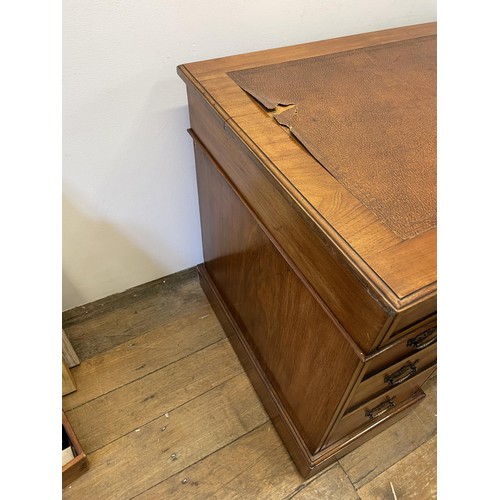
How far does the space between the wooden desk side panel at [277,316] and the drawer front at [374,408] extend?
61 mm

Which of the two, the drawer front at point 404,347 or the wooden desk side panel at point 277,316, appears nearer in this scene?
the drawer front at point 404,347

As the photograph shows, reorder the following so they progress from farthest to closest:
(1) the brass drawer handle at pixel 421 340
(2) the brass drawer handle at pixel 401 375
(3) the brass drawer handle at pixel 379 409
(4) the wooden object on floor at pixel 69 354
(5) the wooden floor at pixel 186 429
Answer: (4) the wooden object on floor at pixel 69 354
(5) the wooden floor at pixel 186 429
(3) the brass drawer handle at pixel 379 409
(2) the brass drawer handle at pixel 401 375
(1) the brass drawer handle at pixel 421 340

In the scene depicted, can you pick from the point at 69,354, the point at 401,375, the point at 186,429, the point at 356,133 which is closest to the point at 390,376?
the point at 401,375

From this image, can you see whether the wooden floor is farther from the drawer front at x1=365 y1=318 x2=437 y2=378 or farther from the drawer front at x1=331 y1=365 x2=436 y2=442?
the drawer front at x1=365 y1=318 x2=437 y2=378

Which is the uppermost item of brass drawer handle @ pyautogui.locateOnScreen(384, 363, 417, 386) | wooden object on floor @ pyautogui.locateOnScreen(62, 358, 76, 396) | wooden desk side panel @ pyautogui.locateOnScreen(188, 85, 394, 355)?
wooden desk side panel @ pyautogui.locateOnScreen(188, 85, 394, 355)

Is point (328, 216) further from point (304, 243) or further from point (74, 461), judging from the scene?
point (74, 461)

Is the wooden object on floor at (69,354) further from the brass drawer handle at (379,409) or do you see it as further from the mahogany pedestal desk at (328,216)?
the brass drawer handle at (379,409)

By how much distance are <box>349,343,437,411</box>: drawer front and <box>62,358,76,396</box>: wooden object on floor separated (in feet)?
2.54

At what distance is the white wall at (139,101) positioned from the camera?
79cm

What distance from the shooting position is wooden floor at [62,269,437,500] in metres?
1.02

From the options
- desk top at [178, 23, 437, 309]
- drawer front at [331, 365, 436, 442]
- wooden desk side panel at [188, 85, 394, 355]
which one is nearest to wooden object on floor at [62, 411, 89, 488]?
drawer front at [331, 365, 436, 442]

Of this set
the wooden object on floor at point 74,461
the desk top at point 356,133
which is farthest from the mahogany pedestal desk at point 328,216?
the wooden object on floor at point 74,461

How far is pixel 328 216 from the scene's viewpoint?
545mm
